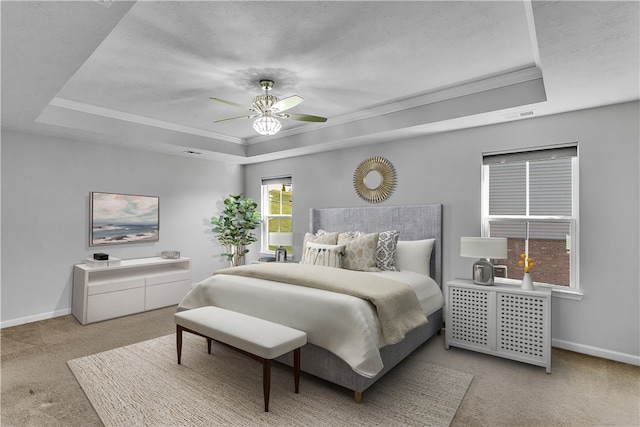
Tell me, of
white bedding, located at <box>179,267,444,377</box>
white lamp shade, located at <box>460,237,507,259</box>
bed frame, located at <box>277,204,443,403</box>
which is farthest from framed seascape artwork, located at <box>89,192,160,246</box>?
white lamp shade, located at <box>460,237,507,259</box>

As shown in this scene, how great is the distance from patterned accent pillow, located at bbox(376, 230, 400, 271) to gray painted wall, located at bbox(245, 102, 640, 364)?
0.63 m

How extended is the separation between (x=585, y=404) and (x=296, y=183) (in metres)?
4.40

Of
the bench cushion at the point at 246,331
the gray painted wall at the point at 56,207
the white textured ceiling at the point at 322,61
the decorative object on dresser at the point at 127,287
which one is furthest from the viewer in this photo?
the decorative object on dresser at the point at 127,287

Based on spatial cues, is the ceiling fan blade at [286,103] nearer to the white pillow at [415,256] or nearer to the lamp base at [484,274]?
the white pillow at [415,256]

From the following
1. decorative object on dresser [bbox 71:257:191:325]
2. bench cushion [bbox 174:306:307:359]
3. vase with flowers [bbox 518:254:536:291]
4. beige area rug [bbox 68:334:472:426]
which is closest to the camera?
beige area rug [bbox 68:334:472:426]

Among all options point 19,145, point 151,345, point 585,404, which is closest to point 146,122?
point 19,145

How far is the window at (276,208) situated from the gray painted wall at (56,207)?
60.9 inches

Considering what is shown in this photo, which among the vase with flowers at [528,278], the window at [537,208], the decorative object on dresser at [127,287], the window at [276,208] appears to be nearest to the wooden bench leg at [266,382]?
the vase with flowers at [528,278]

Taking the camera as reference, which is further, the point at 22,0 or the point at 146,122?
the point at 146,122

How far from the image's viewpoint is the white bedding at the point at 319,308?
94.0 inches

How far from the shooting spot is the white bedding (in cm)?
239

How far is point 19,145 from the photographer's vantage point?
408cm

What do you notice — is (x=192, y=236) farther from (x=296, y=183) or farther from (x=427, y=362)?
(x=427, y=362)

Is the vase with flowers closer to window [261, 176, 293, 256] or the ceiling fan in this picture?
the ceiling fan
